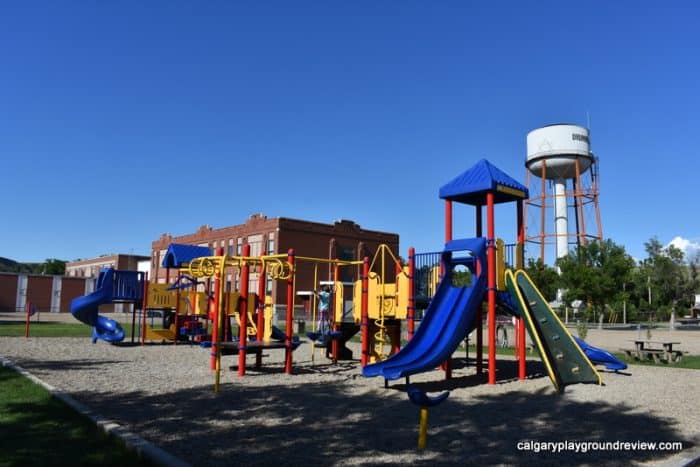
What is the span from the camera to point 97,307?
21.8 m

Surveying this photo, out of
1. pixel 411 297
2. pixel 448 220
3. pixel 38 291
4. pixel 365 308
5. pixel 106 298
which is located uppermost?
pixel 448 220

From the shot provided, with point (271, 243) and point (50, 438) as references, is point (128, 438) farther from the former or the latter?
point (271, 243)

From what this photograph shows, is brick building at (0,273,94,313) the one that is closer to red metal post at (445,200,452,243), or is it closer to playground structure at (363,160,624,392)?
red metal post at (445,200,452,243)

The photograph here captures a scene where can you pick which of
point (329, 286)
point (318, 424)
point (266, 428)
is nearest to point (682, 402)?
point (318, 424)

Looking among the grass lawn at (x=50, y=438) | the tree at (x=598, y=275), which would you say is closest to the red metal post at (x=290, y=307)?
the grass lawn at (x=50, y=438)

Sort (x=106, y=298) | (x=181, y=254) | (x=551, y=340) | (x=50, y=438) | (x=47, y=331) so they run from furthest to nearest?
(x=47, y=331) < (x=181, y=254) < (x=106, y=298) < (x=551, y=340) < (x=50, y=438)

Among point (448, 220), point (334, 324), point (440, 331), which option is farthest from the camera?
point (334, 324)

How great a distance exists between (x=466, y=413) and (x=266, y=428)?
3.23 metres

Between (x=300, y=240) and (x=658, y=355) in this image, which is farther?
(x=300, y=240)

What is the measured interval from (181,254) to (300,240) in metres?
37.7

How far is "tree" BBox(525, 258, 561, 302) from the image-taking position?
50.5m

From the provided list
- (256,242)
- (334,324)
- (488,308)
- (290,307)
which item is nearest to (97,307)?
(334,324)

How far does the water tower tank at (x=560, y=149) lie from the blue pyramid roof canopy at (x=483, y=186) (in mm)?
45420

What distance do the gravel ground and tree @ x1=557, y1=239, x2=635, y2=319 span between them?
3421 centimetres
